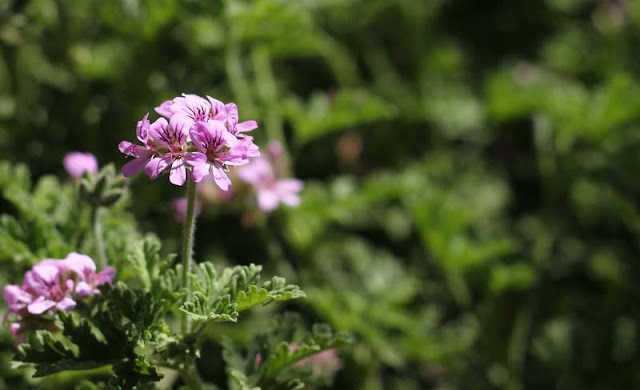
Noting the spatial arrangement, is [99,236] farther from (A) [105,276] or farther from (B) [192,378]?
(B) [192,378]

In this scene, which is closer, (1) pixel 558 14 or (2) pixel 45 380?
(2) pixel 45 380

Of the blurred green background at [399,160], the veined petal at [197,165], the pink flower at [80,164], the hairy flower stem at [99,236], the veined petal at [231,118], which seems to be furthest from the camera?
the blurred green background at [399,160]

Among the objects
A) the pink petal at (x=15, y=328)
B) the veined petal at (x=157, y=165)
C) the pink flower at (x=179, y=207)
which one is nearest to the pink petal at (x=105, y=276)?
the pink petal at (x=15, y=328)

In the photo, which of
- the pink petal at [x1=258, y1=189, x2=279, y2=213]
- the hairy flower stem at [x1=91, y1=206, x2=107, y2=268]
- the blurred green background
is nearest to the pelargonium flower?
the pink petal at [x1=258, y1=189, x2=279, y2=213]

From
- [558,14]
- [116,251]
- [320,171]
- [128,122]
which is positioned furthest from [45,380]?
[558,14]

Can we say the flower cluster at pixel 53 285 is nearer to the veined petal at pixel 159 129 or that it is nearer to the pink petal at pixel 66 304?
the pink petal at pixel 66 304

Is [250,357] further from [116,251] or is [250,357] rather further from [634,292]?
[634,292]
